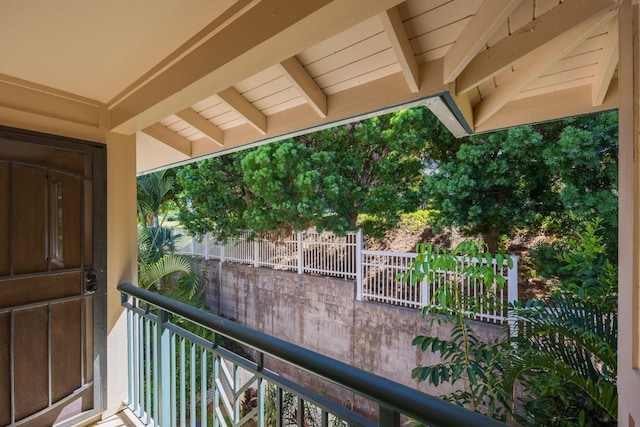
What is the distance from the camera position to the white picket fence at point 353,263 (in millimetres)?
4656

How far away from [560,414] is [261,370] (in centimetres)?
185

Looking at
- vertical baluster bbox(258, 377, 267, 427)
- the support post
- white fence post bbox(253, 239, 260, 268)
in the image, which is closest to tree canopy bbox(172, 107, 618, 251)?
white fence post bbox(253, 239, 260, 268)

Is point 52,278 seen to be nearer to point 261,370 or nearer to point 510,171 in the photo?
point 261,370

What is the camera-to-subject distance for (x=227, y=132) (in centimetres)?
266

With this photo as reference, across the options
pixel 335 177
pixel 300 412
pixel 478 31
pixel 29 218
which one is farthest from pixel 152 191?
pixel 478 31

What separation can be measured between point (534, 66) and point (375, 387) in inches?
72.3

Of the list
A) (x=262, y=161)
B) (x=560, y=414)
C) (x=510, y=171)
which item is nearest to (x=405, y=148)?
(x=510, y=171)

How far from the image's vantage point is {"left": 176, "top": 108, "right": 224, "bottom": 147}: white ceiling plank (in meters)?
2.33

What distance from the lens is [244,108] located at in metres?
2.11

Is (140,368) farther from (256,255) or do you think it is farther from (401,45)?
(256,255)

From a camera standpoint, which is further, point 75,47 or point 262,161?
point 262,161

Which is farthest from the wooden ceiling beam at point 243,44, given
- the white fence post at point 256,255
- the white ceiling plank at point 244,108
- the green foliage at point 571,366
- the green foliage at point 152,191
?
the green foliage at point 152,191

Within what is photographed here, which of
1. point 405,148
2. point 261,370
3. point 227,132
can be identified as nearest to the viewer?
point 261,370

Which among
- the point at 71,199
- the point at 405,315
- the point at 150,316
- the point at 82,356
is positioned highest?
the point at 71,199
